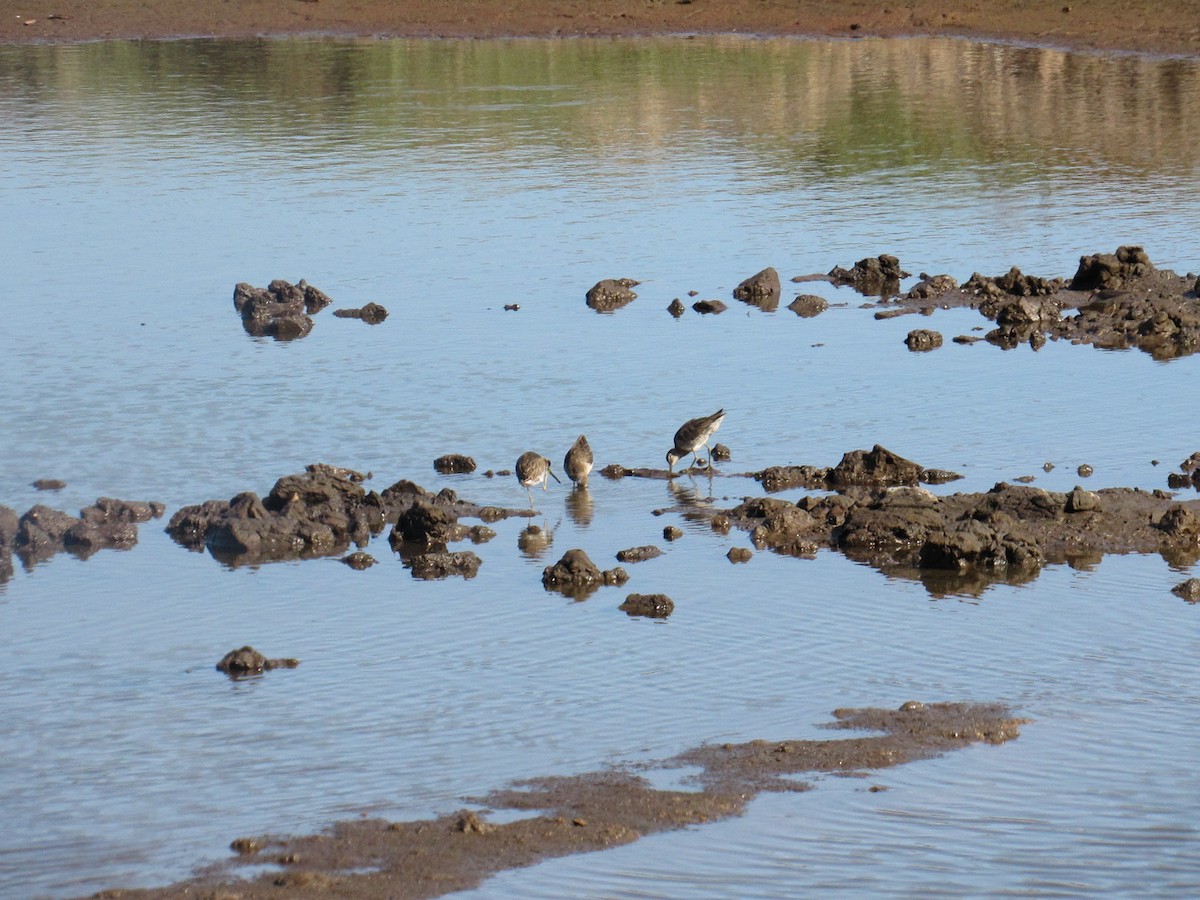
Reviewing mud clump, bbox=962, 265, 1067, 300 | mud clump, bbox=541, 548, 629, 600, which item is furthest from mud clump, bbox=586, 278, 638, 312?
mud clump, bbox=541, 548, 629, 600

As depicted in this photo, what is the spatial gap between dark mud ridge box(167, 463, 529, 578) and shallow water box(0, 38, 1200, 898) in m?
0.33

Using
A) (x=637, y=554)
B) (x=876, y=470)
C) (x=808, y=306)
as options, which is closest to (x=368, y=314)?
(x=808, y=306)

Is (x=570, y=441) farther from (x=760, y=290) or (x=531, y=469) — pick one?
(x=760, y=290)

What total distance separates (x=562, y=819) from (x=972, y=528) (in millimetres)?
5857

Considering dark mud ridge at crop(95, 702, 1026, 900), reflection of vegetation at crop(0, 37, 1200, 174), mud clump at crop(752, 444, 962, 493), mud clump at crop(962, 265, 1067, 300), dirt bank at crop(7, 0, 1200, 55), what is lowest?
dark mud ridge at crop(95, 702, 1026, 900)

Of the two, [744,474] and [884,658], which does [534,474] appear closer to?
[744,474]

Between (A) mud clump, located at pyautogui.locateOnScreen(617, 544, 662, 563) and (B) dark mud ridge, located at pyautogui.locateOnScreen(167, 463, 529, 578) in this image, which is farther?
(B) dark mud ridge, located at pyautogui.locateOnScreen(167, 463, 529, 578)

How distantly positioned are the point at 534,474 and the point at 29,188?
21.2 m

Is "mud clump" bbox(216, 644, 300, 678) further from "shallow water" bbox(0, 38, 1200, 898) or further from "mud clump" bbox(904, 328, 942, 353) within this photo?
"mud clump" bbox(904, 328, 942, 353)

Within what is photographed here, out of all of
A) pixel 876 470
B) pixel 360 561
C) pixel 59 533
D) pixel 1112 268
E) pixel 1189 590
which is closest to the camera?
pixel 1189 590

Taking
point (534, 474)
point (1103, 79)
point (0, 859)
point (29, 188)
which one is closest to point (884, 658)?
point (534, 474)

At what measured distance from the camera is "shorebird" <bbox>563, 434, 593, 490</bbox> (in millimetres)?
16297

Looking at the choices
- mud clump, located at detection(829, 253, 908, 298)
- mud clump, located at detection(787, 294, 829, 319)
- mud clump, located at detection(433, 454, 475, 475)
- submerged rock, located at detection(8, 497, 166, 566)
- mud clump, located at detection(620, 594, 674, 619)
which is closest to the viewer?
mud clump, located at detection(620, 594, 674, 619)

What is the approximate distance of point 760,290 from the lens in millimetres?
24688
